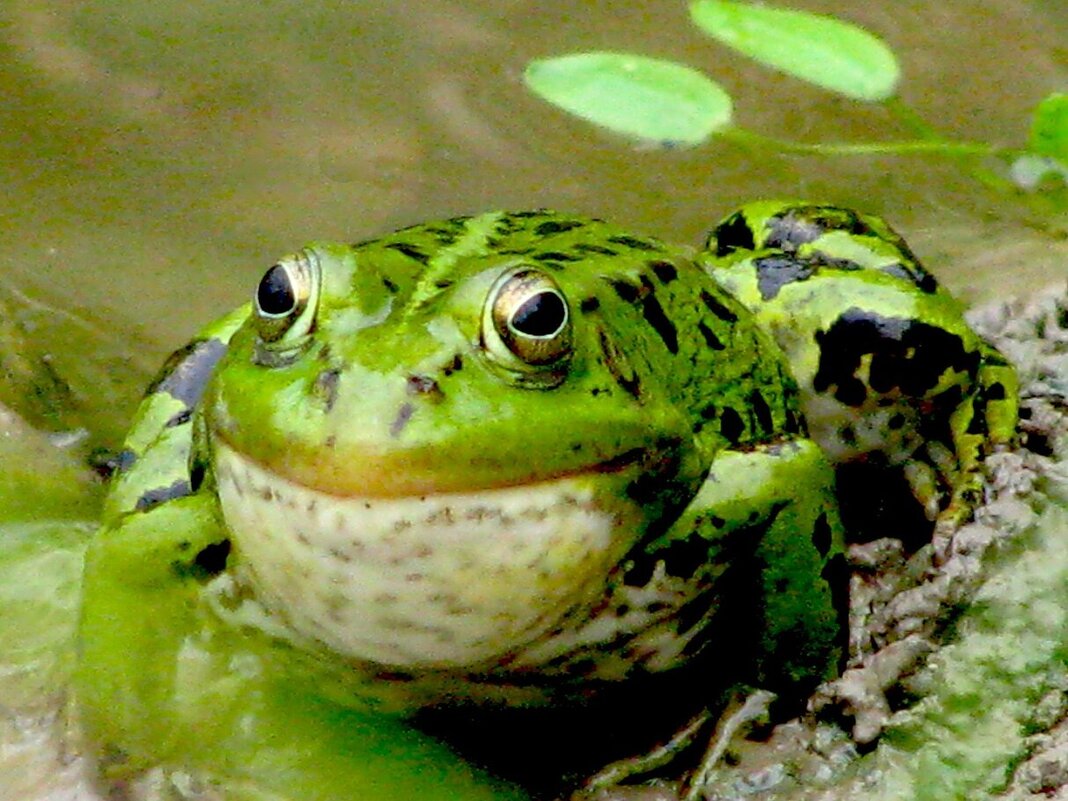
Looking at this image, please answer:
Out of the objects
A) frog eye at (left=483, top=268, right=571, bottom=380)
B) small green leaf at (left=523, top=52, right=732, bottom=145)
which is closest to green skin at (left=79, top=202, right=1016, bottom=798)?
frog eye at (left=483, top=268, right=571, bottom=380)

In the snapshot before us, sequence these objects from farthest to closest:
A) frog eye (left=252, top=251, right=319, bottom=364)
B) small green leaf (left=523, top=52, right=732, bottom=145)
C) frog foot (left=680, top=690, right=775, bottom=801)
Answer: small green leaf (left=523, top=52, right=732, bottom=145) → frog foot (left=680, top=690, right=775, bottom=801) → frog eye (left=252, top=251, right=319, bottom=364)

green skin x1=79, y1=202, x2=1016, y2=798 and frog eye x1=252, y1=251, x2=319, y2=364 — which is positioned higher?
frog eye x1=252, y1=251, x2=319, y2=364

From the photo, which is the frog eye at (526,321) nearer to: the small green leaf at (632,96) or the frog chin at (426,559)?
the frog chin at (426,559)

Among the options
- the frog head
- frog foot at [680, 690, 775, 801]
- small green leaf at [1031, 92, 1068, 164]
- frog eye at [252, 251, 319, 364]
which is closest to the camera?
the frog head

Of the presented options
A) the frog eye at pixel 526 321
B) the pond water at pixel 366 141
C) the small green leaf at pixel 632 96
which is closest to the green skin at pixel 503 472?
the frog eye at pixel 526 321

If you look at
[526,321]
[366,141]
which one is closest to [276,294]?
[526,321]

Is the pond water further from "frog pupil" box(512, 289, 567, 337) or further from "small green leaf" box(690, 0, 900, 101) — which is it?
"frog pupil" box(512, 289, 567, 337)

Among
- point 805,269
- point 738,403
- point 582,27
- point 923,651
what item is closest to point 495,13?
point 582,27
